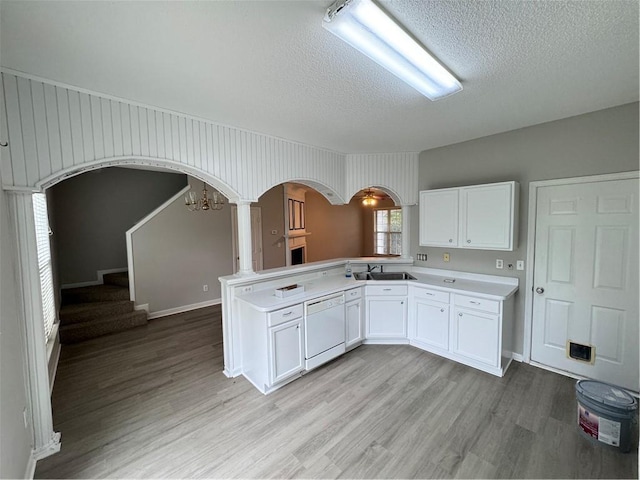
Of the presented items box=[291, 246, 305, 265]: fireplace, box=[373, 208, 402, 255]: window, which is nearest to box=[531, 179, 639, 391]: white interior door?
box=[291, 246, 305, 265]: fireplace

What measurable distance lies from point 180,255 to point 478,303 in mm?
5020

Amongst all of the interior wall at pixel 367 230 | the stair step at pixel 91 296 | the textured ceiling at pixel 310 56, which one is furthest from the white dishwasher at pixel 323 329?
the interior wall at pixel 367 230

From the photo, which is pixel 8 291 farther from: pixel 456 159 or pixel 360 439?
pixel 456 159

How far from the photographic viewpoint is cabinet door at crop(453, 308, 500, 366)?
9.36 feet

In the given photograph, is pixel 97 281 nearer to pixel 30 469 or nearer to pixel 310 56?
pixel 30 469

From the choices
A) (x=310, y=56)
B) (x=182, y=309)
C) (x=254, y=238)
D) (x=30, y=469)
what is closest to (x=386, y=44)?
(x=310, y=56)

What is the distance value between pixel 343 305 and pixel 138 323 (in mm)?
3581

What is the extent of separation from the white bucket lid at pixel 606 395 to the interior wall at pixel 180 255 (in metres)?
5.54

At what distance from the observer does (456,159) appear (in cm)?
358

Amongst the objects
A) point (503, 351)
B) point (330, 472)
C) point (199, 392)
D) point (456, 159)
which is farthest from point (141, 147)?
point (503, 351)

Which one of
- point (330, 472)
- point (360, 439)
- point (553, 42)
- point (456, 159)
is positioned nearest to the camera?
point (553, 42)

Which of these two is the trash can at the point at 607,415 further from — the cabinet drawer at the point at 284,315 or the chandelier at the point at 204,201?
the chandelier at the point at 204,201

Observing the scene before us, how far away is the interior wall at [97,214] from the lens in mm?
5090

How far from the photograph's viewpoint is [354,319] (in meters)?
3.44
